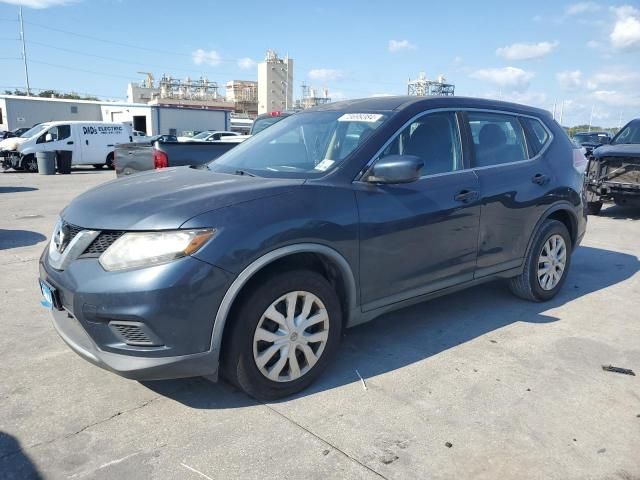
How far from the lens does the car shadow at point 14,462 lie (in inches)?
93.5

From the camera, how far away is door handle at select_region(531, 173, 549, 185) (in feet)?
14.8

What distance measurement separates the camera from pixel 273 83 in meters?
113

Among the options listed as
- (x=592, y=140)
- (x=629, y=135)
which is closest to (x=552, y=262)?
(x=629, y=135)

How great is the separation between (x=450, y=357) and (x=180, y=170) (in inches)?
95.8

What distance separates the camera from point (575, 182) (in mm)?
4949

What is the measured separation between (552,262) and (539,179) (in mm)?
840

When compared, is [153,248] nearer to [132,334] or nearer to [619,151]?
[132,334]

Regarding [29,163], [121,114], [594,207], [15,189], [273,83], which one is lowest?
[15,189]

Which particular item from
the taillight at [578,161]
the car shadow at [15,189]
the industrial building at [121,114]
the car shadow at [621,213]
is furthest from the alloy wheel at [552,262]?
the industrial building at [121,114]

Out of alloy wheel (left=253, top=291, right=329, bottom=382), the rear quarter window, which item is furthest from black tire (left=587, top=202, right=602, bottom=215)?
alloy wheel (left=253, top=291, right=329, bottom=382)

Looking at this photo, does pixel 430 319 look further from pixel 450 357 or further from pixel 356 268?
pixel 356 268

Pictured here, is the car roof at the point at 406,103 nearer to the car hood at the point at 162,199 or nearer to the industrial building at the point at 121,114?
the car hood at the point at 162,199

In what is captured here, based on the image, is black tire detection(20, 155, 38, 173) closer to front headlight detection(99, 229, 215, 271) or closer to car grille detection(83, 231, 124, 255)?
car grille detection(83, 231, 124, 255)

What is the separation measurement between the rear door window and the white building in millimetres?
110502
